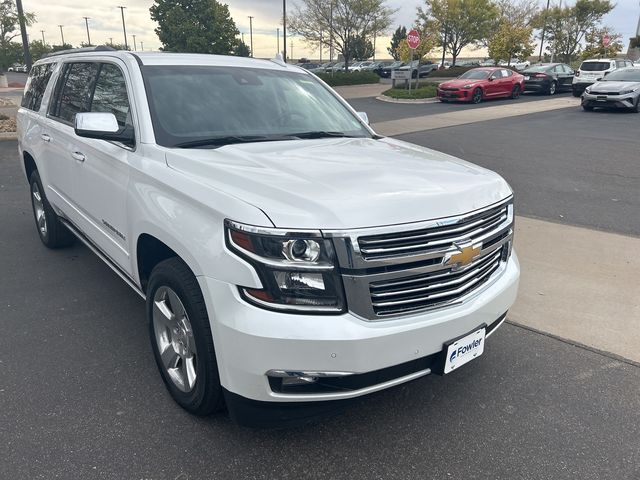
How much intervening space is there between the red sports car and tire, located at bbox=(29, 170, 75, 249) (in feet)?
66.5

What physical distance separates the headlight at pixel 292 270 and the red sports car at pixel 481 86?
2241 cm

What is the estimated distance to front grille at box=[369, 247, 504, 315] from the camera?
230 cm

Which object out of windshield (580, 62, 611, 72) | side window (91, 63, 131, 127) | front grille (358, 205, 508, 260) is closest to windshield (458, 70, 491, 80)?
windshield (580, 62, 611, 72)

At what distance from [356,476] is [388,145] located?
213 cm

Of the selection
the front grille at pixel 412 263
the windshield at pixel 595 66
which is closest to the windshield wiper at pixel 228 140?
the front grille at pixel 412 263

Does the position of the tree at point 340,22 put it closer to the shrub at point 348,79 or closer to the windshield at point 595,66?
the shrub at point 348,79

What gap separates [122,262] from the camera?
138 inches

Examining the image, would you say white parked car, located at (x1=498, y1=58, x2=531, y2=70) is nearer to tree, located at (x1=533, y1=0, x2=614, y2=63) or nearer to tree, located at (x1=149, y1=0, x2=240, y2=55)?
tree, located at (x1=533, y1=0, x2=614, y2=63)

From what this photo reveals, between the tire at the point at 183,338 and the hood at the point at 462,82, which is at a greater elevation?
the hood at the point at 462,82

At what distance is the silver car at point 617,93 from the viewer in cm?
1895

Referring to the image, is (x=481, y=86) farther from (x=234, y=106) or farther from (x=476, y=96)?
(x=234, y=106)

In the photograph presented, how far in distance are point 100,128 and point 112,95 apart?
2.49 feet

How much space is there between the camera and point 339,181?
8.38 feet

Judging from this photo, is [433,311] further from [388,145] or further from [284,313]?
[388,145]
